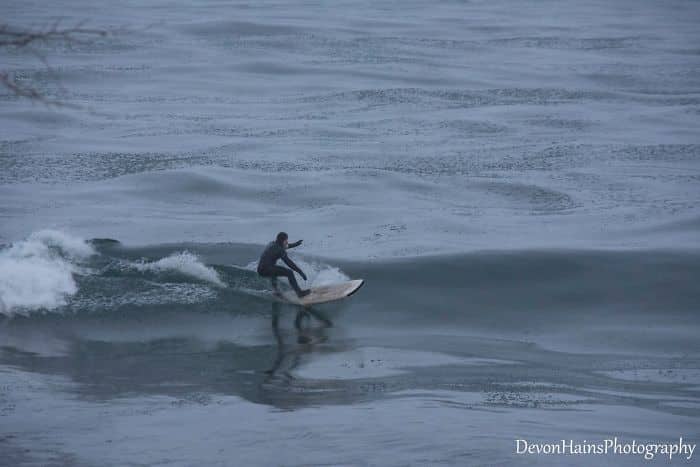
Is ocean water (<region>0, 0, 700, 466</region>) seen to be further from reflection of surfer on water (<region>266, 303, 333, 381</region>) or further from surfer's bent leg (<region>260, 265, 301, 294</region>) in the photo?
surfer's bent leg (<region>260, 265, 301, 294</region>)

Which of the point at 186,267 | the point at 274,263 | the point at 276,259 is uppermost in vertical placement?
the point at 276,259

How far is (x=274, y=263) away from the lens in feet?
68.6

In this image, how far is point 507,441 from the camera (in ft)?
47.2

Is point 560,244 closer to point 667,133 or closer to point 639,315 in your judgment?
point 639,315

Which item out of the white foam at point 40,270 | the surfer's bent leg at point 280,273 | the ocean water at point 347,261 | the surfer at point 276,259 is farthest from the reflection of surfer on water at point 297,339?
the white foam at point 40,270

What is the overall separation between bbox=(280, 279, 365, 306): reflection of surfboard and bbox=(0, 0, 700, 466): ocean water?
1.09 feet

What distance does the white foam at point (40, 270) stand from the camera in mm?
20719

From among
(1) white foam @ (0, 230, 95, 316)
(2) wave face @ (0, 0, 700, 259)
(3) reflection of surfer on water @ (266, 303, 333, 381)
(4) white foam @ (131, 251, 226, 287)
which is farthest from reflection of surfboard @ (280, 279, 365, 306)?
(1) white foam @ (0, 230, 95, 316)

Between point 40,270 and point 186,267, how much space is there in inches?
130

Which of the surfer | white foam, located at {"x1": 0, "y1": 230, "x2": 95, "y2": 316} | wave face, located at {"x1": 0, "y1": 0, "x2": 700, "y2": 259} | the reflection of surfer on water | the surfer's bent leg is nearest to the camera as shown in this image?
the reflection of surfer on water

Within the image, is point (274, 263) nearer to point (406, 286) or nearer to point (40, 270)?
point (406, 286)

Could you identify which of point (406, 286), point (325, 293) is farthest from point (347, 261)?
point (325, 293)

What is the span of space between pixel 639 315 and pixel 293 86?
1283 inches

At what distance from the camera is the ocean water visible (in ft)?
49.7
